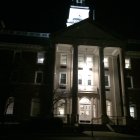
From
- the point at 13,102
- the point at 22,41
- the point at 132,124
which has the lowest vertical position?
the point at 132,124

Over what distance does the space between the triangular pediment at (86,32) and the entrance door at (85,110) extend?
8982 mm

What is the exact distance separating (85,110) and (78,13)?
23.4 m

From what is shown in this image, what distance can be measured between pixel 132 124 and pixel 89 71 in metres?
10.0

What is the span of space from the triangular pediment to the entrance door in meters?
8.98

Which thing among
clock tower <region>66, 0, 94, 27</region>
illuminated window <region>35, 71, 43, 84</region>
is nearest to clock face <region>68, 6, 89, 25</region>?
clock tower <region>66, 0, 94, 27</region>

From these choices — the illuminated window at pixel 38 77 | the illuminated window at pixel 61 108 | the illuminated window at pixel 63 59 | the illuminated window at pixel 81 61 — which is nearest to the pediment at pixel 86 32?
the illuminated window at pixel 63 59

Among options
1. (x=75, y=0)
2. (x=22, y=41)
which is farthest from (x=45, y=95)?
(x=75, y=0)

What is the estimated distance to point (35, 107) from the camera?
98.8 ft

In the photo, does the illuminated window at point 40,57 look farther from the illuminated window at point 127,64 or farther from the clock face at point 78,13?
the clock face at point 78,13

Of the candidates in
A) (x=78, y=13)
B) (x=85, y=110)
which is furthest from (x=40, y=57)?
(x=78, y=13)

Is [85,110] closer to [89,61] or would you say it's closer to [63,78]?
[63,78]

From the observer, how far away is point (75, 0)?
4738cm

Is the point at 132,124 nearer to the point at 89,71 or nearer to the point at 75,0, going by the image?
the point at 89,71

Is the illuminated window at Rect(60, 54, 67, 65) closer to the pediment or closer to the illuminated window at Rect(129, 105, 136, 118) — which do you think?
the pediment
